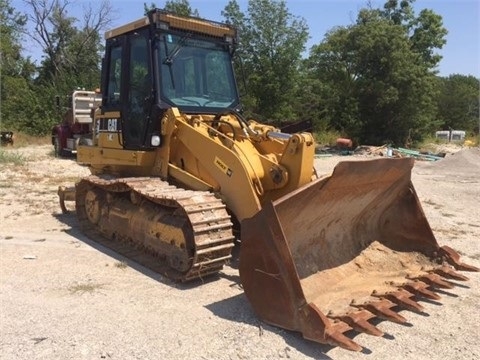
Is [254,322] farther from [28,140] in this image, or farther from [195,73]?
[28,140]

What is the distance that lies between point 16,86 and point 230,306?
3440 centimetres

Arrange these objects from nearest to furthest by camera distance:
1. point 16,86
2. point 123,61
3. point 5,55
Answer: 1. point 123,61
2. point 16,86
3. point 5,55

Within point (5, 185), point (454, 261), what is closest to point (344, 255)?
point (454, 261)

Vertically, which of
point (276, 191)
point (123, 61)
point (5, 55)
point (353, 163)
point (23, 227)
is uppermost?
point (5, 55)

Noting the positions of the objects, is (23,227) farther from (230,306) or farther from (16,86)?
(16,86)

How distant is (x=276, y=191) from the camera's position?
17.9ft

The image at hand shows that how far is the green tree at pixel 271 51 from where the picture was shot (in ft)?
95.6

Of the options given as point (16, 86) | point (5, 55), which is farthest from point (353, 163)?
point (5, 55)

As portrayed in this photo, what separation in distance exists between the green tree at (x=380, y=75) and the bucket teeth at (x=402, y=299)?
22522 mm

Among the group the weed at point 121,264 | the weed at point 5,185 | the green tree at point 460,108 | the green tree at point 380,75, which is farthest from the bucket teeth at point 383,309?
the green tree at point 460,108

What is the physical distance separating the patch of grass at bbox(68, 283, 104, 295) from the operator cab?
193 cm

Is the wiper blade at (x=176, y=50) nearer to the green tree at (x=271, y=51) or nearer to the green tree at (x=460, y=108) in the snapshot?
the green tree at (x=271, y=51)

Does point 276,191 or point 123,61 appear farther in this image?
point 123,61

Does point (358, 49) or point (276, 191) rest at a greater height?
point (358, 49)
